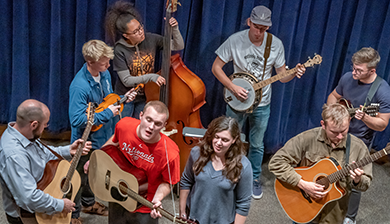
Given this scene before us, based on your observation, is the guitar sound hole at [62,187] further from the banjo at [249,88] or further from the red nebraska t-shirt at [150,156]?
the banjo at [249,88]

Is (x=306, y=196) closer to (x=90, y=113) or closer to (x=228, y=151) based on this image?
(x=228, y=151)

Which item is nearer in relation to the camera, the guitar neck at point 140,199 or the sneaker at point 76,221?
the guitar neck at point 140,199

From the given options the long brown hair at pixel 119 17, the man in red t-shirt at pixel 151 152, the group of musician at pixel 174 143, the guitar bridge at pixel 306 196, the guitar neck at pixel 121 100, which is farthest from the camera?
the long brown hair at pixel 119 17

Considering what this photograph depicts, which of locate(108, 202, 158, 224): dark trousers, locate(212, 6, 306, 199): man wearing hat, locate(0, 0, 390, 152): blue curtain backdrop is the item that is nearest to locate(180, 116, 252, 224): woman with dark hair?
locate(108, 202, 158, 224): dark trousers

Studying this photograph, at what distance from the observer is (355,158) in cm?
254

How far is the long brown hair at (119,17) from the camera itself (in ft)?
10.3

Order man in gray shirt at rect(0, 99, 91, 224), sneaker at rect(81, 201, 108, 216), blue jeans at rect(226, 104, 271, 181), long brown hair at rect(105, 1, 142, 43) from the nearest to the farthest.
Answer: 1. man in gray shirt at rect(0, 99, 91, 224)
2. long brown hair at rect(105, 1, 142, 43)
3. sneaker at rect(81, 201, 108, 216)
4. blue jeans at rect(226, 104, 271, 181)

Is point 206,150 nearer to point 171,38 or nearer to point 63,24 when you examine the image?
point 171,38

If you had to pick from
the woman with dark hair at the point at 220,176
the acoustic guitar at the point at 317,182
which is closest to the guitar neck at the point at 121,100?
the woman with dark hair at the point at 220,176

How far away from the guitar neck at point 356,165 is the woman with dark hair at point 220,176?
74cm

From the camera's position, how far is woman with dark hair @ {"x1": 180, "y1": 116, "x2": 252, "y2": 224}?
86.4 inches

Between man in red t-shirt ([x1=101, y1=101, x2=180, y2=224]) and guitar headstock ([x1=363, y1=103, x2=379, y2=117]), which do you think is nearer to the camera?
man in red t-shirt ([x1=101, y1=101, x2=180, y2=224])

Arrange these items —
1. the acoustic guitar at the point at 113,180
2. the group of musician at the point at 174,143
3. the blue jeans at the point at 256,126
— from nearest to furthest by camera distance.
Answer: the group of musician at the point at 174,143 < the acoustic guitar at the point at 113,180 < the blue jeans at the point at 256,126

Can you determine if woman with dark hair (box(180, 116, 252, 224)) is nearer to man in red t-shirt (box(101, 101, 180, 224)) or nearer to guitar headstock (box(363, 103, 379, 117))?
man in red t-shirt (box(101, 101, 180, 224))
